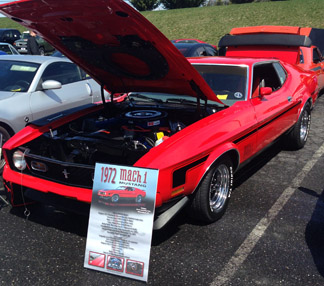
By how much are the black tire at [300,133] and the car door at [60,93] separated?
114 inches

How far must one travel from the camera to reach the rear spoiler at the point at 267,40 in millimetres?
7582

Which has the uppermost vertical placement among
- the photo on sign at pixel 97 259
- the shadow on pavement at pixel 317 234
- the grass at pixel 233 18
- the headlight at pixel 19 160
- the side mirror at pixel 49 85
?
the grass at pixel 233 18

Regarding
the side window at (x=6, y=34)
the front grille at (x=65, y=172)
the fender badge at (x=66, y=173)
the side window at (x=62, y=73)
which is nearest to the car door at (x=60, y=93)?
the side window at (x=62, y=73)

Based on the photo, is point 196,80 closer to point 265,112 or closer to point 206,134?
point 206,134

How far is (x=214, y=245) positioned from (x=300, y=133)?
2.95 m

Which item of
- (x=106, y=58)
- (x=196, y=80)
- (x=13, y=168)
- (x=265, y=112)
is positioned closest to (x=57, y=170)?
(x=13, y=168)

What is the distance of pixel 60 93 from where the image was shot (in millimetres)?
5641

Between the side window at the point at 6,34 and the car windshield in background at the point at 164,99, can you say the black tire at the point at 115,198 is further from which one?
the side window at the point at 6,34

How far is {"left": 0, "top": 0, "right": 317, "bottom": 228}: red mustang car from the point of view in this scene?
281 centimetres

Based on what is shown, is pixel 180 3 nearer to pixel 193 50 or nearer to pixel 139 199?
pixel 193 50

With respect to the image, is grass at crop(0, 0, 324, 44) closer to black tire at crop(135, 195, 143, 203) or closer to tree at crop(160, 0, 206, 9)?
tree at crop(160, 0, 206, 9)

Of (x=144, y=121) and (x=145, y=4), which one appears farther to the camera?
(x=145, y=4)

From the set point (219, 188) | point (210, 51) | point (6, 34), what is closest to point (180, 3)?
point (6, 34)

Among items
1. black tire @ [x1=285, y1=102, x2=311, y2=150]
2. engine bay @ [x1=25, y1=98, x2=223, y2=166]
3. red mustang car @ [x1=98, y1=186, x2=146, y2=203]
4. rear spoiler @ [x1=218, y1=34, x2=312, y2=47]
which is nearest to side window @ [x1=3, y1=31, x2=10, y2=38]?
rear spoiler @ [x1=218, y1=34, x2=312, y2=47]
